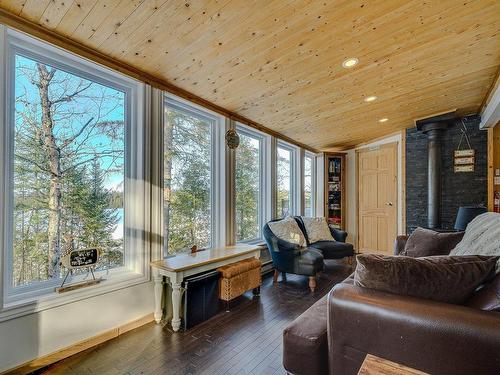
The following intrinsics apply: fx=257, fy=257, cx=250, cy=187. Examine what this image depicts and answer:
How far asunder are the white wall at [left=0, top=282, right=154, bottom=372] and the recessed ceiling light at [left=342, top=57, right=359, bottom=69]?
2805mm

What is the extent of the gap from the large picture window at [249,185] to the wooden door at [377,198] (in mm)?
2558

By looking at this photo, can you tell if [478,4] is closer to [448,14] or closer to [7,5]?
[448,14]

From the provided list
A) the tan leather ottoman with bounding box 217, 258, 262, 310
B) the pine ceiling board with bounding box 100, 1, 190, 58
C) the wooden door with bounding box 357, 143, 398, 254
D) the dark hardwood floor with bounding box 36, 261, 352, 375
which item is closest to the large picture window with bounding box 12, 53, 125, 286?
the pine ceiling board with bounding box 100, 1, 190, 58

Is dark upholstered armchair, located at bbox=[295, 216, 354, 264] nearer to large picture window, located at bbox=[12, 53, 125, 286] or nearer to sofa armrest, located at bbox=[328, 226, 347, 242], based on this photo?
sofa armrest, located at bbox=[328, 226, 347, 242]

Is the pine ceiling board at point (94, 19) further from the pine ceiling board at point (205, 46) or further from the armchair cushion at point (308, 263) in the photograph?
the armchair cushion at point (308, 263)

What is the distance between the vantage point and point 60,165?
198 cm

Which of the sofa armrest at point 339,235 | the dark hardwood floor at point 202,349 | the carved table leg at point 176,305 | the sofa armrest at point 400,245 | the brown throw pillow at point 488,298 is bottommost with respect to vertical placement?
the dark hardwood floor at point 202,349

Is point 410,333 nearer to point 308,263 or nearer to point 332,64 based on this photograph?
point 308,263

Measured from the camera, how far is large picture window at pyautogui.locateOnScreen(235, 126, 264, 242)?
12.3 ft

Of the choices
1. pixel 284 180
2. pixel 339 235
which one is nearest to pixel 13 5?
pixel 284 180

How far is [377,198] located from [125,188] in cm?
476

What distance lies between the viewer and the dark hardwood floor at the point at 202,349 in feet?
5.77

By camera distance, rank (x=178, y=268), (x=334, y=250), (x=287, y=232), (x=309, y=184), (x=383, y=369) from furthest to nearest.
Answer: (x=309, y=184), (x=334, y=250), (x=287, y=232), (x=178, y=268), (x=383, y=369)

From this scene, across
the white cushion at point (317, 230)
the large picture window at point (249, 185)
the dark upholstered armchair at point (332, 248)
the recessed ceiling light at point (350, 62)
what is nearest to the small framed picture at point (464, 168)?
the dark upholstered armchair at point (332, 248)
